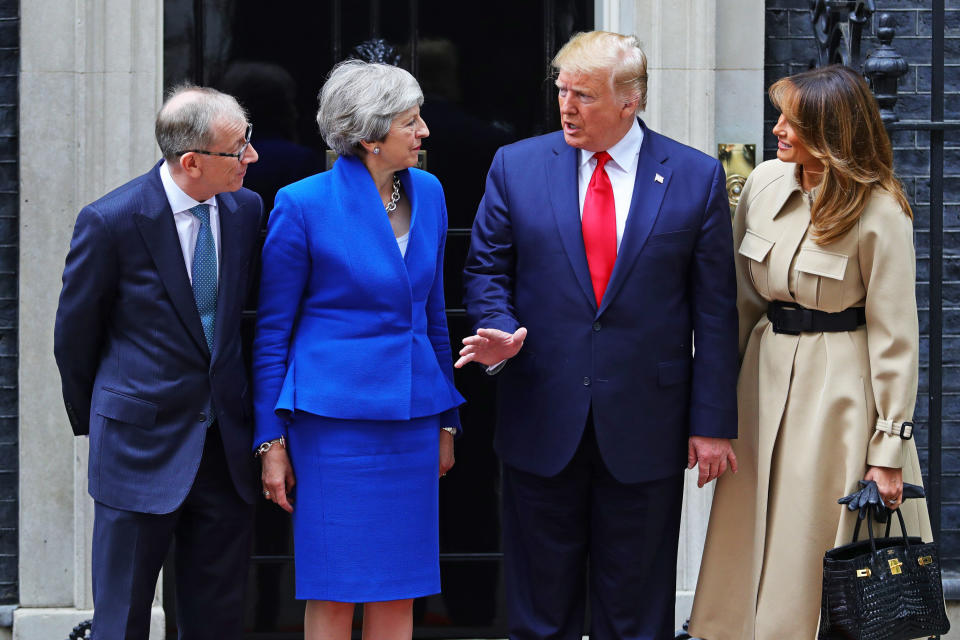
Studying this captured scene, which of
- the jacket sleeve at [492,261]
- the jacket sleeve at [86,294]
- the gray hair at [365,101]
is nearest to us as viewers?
the jacket sleeve at [86,294]

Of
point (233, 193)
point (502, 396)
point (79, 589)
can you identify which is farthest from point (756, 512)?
point (79, 589)

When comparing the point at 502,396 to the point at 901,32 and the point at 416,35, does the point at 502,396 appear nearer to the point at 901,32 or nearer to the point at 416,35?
the point at 416,35

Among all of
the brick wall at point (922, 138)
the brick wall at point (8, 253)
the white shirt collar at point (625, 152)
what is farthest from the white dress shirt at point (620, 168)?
the brick wall at point (8, 253)

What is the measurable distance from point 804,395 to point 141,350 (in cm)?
182

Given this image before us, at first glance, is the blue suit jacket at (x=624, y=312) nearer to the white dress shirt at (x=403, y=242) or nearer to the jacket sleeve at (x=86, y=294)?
the white dress shirt at (x=403, y=242)

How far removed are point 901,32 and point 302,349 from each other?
2770 millimetres

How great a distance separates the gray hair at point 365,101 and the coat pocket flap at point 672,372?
3.32 feet

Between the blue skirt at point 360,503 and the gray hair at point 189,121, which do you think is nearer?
the gray hair at point 189,121

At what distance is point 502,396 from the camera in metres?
3.85

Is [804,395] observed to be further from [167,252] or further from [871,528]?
[167,252]

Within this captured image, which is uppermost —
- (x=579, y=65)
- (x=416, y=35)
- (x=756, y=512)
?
(x=416, y=35)

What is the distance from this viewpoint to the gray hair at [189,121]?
3406 mm

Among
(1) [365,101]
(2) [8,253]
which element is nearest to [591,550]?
(1) [365,101]

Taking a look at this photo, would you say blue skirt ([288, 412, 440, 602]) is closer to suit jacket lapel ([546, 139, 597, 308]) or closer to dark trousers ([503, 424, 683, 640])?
dark trousers ([503, 424, 683, 640])
